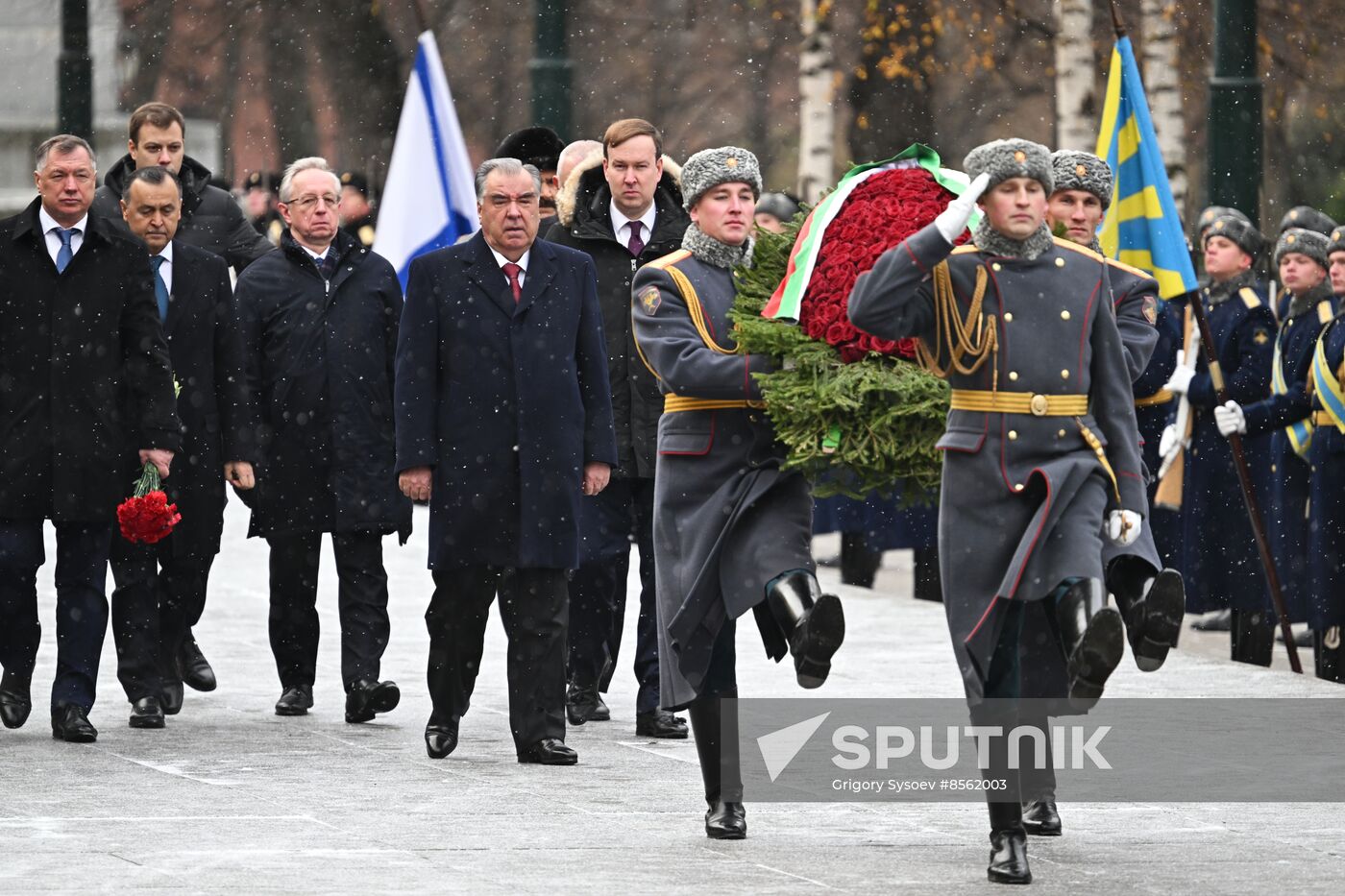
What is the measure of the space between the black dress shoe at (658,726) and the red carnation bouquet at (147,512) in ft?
6.31

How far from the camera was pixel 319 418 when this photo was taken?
11227 millimetres

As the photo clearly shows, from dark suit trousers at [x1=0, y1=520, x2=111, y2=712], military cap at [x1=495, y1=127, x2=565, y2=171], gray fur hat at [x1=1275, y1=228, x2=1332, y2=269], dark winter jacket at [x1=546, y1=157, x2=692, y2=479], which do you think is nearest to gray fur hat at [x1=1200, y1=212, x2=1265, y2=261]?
gray fur hat at [x1=1275, y1=228, x2=1332, y2=269]

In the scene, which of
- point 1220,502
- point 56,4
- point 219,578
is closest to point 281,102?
point 56,4

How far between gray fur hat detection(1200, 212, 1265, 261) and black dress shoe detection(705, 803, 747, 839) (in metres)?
6.40

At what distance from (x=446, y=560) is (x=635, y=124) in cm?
194

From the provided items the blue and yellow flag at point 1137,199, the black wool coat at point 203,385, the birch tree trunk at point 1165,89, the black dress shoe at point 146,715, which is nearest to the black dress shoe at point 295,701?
the black dress shoe at point 146,715

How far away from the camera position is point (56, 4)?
31.4 metres

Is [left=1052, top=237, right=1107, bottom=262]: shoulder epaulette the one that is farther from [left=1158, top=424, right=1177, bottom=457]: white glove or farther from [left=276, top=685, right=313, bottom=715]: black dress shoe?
[left=1158, top=424, right=1177, bottom=457]: white glove

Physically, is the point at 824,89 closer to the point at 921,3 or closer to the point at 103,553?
the point at 921,3

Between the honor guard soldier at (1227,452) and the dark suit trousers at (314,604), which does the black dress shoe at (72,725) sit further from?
the honor guard soldier at (1227,452)

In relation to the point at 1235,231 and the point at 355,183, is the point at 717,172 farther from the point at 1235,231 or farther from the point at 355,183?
the point at 355,183

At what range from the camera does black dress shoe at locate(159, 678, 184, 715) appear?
11031 millimetres

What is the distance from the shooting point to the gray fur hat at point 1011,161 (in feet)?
25.4

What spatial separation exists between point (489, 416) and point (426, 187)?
589cm
